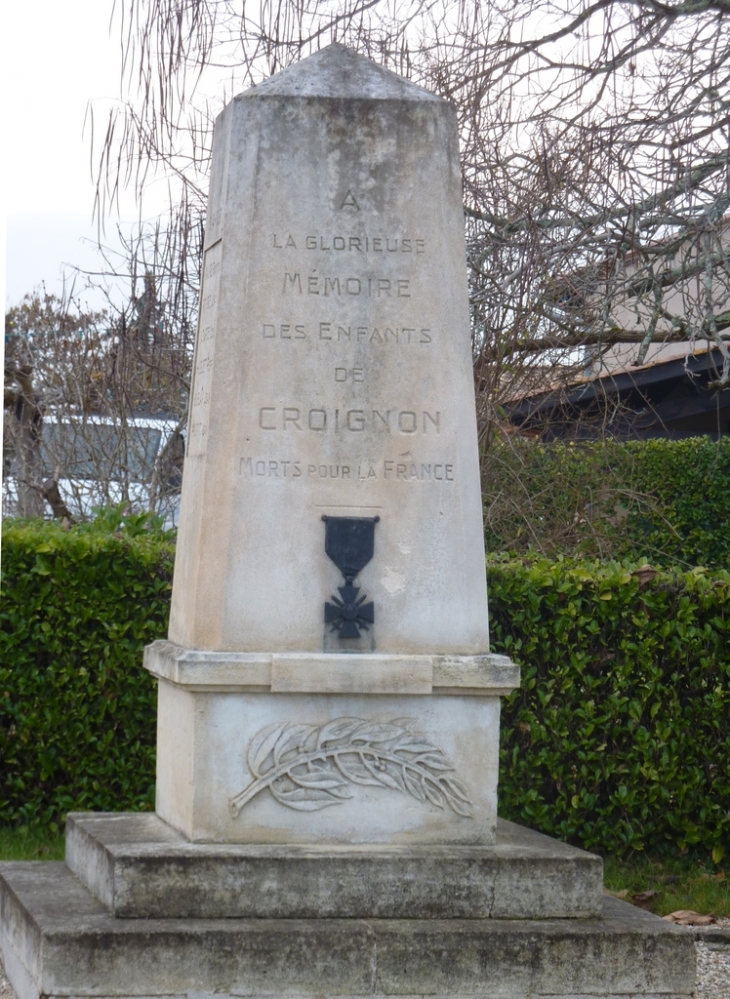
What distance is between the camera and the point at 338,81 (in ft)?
16.7

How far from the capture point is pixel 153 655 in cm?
518

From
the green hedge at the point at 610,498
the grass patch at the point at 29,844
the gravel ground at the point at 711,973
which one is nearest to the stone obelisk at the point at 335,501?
the gravel ground at the point at 711,973

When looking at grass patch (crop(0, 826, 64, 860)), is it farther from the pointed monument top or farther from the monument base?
the pointed monument top

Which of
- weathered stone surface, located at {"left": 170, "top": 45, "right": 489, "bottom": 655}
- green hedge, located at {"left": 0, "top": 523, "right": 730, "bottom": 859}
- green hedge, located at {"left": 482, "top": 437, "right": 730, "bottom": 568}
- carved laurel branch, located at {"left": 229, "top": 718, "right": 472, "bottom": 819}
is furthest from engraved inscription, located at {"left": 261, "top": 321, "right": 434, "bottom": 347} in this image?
green hedge, located at {"left": 482, "top": 437, "right": 730, "bottom": 568}

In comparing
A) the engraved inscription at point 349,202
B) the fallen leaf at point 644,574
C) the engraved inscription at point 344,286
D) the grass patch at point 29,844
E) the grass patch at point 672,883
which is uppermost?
the engraved inscription at point 349,202

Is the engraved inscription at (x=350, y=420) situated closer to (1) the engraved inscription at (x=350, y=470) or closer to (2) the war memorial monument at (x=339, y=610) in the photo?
(2) the war memorial monument at (x=339, y=610)

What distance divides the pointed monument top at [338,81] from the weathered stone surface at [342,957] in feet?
9.88

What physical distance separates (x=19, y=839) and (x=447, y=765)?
9.94 feet

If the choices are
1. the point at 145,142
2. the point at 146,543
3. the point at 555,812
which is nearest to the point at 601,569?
the point at 555,812

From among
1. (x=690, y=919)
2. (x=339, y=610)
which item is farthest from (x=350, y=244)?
(x=690, y=919)

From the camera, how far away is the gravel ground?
512 centimetres

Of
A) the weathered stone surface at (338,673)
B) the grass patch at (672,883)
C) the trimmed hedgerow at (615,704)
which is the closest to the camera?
the weathered stone surface at (338,673)

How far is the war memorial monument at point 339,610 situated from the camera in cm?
457

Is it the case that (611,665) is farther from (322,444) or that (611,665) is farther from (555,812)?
(322,444)
